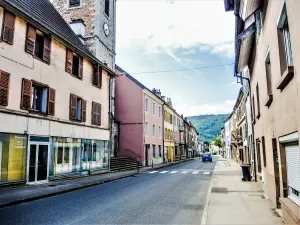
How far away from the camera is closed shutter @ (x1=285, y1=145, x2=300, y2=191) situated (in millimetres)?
5620

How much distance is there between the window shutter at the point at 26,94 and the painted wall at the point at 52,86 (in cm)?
21

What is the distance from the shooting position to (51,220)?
23.5 ft

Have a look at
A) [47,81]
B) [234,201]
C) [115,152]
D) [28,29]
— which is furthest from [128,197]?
[115,152]

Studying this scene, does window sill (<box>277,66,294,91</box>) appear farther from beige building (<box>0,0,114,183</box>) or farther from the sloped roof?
the sloped roof

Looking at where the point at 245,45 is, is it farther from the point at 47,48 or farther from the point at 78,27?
the point at 78,27

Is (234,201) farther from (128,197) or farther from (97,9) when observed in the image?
(97,9)

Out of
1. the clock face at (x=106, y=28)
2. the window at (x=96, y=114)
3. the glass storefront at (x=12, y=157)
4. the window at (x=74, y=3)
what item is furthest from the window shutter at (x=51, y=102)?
the window at (x=74, y=3)

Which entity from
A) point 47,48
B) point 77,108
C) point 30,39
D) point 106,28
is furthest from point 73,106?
point 106,28

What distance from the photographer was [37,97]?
15367 millimetres

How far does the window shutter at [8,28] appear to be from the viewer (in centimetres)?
1270

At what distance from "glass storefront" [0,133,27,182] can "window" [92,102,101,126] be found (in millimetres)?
7543

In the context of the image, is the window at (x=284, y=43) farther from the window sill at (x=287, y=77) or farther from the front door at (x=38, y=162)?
the front door at (x=38, y=162)

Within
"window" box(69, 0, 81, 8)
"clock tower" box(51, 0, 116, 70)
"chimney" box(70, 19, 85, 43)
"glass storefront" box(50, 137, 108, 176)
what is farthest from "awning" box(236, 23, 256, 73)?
"window" box(69, 0, 81, 8)

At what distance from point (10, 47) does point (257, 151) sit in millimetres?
13408
